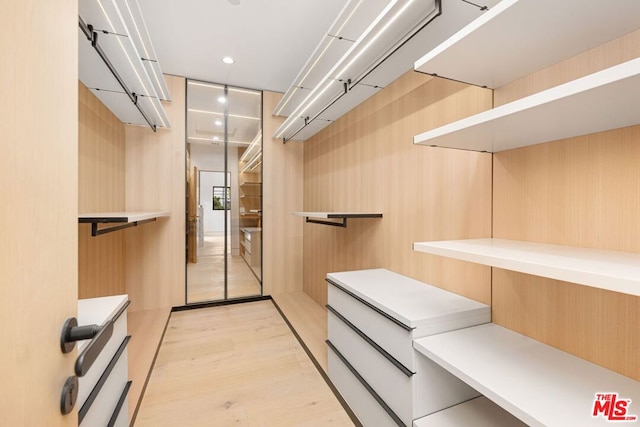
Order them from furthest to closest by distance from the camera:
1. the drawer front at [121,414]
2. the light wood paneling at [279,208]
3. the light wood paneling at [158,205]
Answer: the light wood paneling at [279,208], the light wood paneling at [158,205], the drawer front at [121,414]

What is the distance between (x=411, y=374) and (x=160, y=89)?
297 cm

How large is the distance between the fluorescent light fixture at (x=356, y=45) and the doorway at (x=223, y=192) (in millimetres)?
1105

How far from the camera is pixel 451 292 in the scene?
1620 millimetres

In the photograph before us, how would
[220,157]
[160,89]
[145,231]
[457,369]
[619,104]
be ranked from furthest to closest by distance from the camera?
1. [220,157]
2. [145,231]
3. [160,89]
4. [457,369]
5. [619,104]

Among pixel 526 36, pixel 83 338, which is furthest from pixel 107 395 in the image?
pixel 526 36

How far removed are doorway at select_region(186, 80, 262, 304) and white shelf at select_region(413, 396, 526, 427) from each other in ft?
9.47

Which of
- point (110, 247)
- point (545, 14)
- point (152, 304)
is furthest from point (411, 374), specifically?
point (152, 304)

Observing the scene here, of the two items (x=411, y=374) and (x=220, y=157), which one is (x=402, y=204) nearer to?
(x=411, y=374)

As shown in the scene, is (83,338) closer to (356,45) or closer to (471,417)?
(471,417)

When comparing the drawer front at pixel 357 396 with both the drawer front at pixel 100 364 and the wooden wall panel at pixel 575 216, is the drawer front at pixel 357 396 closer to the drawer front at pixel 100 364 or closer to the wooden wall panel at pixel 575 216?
the wooden wall panel at pixel 575 216

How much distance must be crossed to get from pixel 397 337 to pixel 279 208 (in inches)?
110

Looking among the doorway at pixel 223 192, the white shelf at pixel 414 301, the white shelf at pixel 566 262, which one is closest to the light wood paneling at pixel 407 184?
the white shelf at pixel 414 301

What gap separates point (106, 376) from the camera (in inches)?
41.6

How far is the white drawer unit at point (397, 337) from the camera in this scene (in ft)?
4.02
